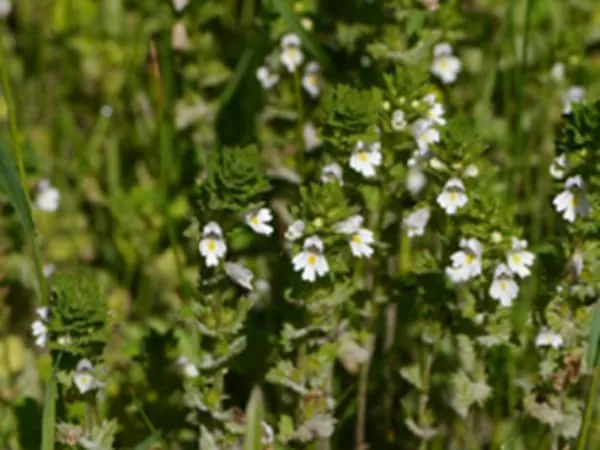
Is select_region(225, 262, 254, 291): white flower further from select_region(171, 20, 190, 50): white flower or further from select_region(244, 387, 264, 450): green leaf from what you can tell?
select_region(171, 20, 190, 50): white flower

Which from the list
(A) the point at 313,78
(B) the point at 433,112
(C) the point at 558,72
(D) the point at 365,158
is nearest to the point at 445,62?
(A) the point at 313,78

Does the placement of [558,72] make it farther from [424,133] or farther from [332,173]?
[332,173]

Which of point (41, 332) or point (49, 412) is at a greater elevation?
point (41, 332)

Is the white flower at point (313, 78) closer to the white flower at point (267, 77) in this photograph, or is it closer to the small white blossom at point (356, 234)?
the white flower at point (267, 77)

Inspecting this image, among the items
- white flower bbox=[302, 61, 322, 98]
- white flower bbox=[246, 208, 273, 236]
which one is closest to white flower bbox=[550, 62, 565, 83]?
white flower bbox=[302, 61, 322, 98]

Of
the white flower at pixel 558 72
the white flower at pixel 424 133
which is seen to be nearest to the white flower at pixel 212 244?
the white flower at pixel 424 133

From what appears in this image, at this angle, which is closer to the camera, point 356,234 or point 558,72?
point 356,234

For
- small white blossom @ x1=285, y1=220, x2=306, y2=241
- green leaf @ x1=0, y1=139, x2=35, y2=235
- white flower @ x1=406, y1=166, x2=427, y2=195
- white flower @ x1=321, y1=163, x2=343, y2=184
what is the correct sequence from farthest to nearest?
white flower @ x1=406, y1=166, x2=427, y2=195
white flower @ x1=321, y1=163, x2=343, y2=184
small white blossom @ x1=285, y1=220, x2=306, y2=241
green leaf @ x1=0, y1=139, x2=35, y2=235
